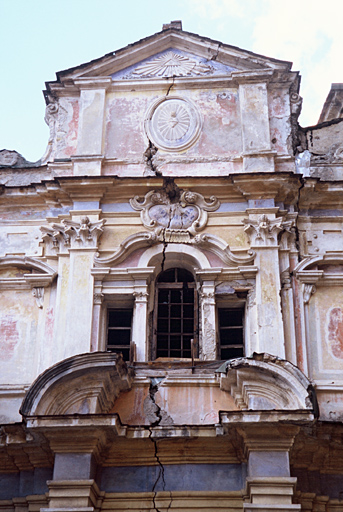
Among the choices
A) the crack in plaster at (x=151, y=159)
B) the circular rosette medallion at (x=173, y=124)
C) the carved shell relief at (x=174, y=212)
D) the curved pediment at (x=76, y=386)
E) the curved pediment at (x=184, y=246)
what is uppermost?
A: the circular rosette medallion at (x=173, y=124)

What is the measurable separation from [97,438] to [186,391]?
4.54 feet

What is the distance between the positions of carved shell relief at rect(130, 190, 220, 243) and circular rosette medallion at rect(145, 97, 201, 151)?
931mm

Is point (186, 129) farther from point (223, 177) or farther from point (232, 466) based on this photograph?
point (232, 466)

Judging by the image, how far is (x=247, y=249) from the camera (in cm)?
1130

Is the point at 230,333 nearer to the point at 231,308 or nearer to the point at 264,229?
the point at 231,308

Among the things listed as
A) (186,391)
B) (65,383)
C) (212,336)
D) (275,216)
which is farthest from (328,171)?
(65,383)

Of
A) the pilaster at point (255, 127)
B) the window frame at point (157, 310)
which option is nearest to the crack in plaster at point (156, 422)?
the window frame at point (157, 310)

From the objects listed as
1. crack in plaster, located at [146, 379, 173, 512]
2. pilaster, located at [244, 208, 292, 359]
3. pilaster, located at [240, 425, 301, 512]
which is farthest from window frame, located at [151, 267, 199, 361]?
pilaster, located at [240, 425, 301, 512]

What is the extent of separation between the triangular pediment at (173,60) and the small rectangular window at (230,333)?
3951 mm

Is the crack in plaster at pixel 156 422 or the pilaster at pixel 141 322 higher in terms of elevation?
the pilaster at pixel 141 322

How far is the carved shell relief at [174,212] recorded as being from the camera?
11492 mm

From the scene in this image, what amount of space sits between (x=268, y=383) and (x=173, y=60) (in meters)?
5.89

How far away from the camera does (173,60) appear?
13055 millimetres

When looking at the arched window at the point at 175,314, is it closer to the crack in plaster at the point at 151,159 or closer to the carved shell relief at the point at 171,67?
the crack in plaster at the point at 151,159
